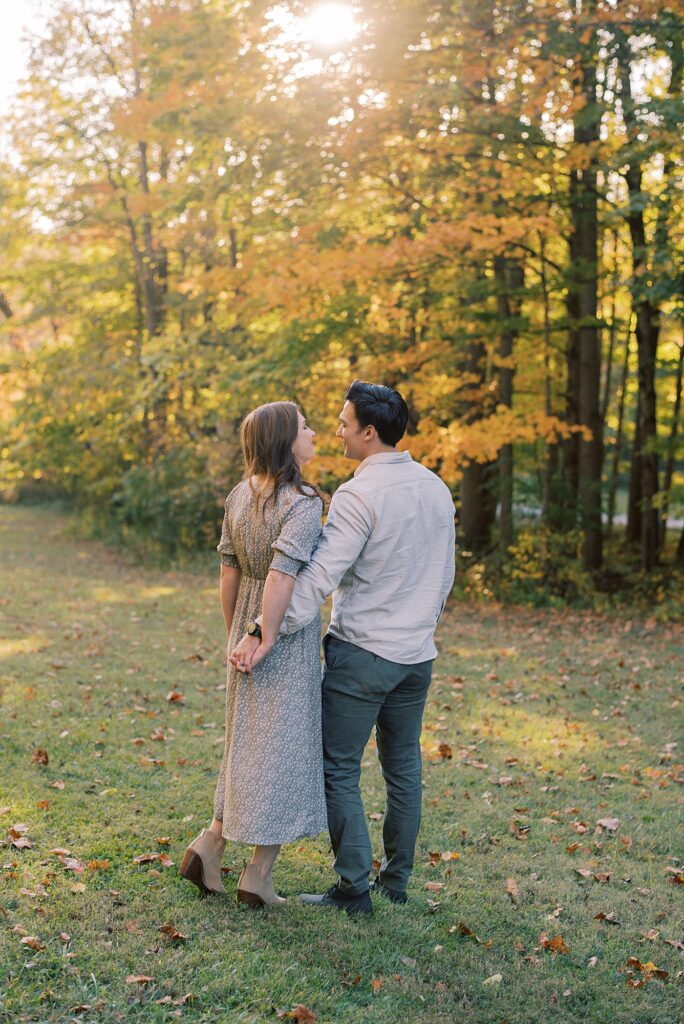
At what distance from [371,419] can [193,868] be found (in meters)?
1.94

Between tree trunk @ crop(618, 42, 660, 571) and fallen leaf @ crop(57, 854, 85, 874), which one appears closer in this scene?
fallen leaf @ crop(57, 854, 85, 874)

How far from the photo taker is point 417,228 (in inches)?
509

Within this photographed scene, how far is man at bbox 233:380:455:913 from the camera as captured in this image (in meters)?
3.87

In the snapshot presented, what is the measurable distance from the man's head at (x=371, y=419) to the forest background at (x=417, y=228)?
7644 millimetres

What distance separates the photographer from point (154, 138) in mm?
15086

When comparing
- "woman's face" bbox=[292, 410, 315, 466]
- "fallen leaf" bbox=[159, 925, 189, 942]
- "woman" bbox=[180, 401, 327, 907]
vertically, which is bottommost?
"fallen leaf" bbox=[159, 925, 189, 942]

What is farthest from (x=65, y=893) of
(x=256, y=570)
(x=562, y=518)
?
(x=562, y=518)

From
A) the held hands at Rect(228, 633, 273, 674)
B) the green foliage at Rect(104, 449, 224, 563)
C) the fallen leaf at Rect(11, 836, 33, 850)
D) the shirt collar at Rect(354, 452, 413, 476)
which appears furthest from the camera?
the green foliage at Rect(104, 449, 224, 563)

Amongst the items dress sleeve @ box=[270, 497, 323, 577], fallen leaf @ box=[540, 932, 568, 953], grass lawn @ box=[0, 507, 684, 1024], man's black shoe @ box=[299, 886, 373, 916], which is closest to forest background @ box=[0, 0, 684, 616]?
grass lawn @ box=[0, 507, 684, 1024]

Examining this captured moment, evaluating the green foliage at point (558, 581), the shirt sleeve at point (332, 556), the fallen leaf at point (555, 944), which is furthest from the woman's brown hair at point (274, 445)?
the green foliage at point (558, 581)

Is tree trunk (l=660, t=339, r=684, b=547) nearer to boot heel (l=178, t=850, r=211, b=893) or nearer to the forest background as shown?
the forest background

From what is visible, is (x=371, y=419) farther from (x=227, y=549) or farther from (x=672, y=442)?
(x=672, y=442)

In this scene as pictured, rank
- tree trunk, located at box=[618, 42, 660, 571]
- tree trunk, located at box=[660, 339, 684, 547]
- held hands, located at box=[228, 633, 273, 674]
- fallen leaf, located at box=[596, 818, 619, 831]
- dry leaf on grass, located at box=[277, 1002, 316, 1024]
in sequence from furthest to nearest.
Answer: tree trunk, located at box=[660, 339, 684, 547]
tree trunk, located at box=[618, 42, 660, 571]
fallen leaf, located at box=[596, 818, 619, 831]
held hands, located at box=[228, 633, 273, 674]
dry leaf on grass, located at box=[277, 1002, 316, 1024]

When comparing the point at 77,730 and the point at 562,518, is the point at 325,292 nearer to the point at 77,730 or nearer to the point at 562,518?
the point at 562,518
